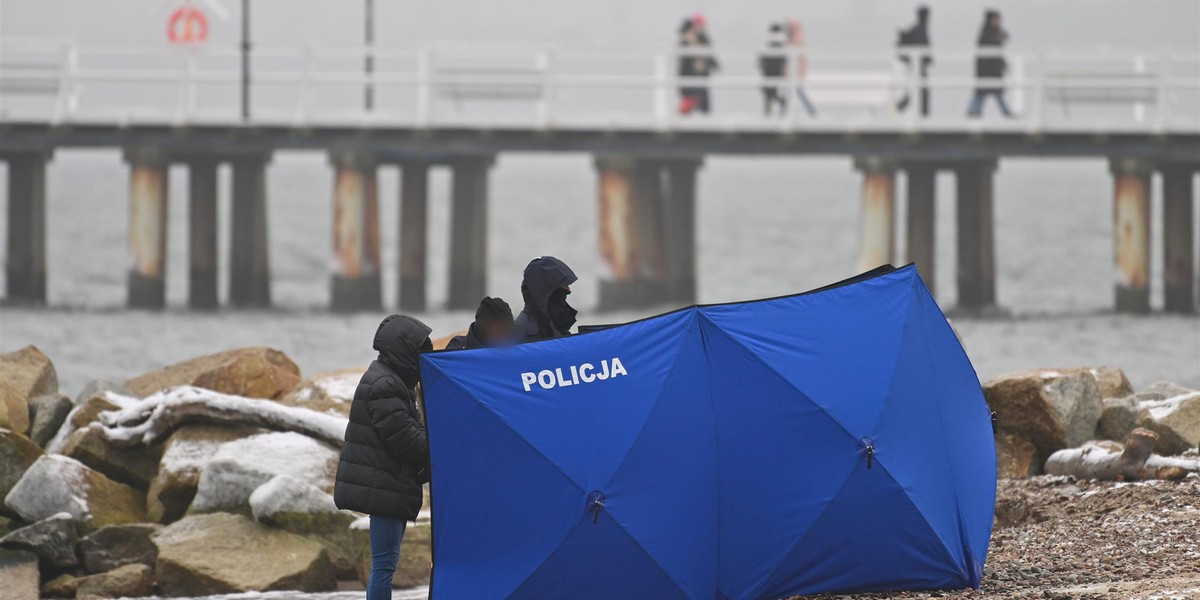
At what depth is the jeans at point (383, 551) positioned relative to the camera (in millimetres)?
7715

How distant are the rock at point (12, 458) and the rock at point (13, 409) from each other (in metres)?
0.49

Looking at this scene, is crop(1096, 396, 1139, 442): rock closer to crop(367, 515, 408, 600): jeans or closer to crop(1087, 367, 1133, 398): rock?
crop(1087, 367, 1133, 398): rock

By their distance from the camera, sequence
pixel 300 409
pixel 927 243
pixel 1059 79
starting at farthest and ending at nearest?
pixel 927 243 < pixel 1059 79 < pixel 300 409

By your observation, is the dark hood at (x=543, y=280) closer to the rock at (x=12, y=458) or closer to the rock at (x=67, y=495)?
the rock at (x=67, y=495)

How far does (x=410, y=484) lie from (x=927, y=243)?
2081 centimetres

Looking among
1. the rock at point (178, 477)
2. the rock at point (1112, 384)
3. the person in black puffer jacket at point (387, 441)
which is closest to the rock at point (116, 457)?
the rock at point (178, 477)

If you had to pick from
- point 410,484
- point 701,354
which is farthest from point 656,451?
point 410,484

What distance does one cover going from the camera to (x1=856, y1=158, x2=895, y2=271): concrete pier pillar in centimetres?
2639

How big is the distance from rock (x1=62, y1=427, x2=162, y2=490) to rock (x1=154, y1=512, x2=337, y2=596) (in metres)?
1.08

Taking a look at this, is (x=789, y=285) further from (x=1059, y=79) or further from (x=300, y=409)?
(x=300, y=409)

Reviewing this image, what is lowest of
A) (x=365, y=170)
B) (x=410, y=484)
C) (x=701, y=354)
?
(x=410, y=484)

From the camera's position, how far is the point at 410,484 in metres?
7.72

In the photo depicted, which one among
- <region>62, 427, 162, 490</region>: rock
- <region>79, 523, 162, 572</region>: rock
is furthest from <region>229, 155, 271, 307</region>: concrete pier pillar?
<region>79, 523, 162, 572</region>: rock

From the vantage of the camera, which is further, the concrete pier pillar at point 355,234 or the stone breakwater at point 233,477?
the concrete pier pillar at point 355,234
